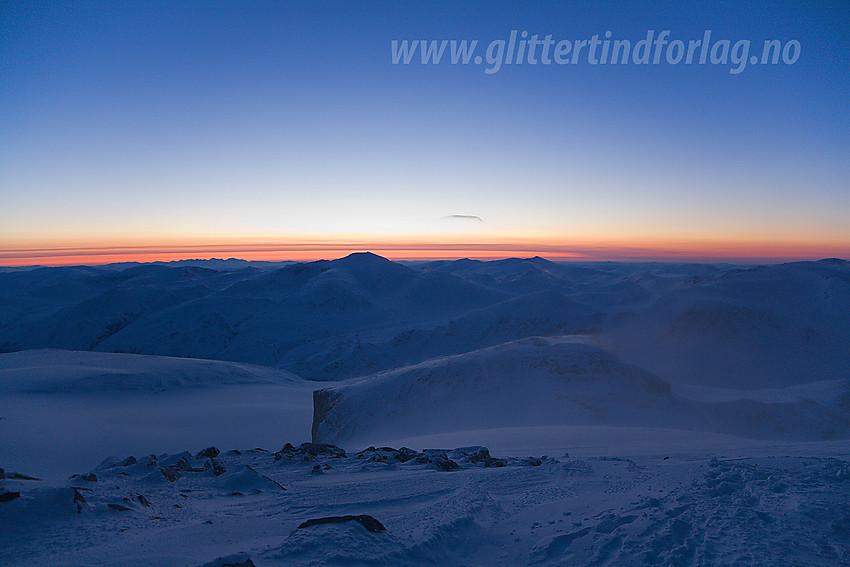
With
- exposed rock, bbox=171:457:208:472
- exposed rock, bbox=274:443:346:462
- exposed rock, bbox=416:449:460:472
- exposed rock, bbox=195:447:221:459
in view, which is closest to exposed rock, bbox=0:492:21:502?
exposed rock, bbox=171:457:208:472

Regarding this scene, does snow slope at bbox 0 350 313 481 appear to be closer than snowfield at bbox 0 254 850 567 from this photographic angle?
No

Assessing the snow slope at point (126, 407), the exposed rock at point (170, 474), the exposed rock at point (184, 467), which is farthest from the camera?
the snow slope at point (126, 407)

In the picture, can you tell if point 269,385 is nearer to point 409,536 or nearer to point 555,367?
point 555,367

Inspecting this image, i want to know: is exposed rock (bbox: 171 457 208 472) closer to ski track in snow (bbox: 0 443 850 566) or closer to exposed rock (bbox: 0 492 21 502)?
ski track in snow (bbox: 0 443 850 566)

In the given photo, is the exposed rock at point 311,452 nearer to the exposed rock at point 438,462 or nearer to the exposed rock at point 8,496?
the exposed rock at point 438,462

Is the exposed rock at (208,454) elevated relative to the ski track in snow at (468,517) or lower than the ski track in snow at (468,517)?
lower

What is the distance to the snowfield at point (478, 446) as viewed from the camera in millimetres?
4371

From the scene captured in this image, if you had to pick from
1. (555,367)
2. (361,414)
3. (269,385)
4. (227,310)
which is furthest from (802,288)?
(227,310)

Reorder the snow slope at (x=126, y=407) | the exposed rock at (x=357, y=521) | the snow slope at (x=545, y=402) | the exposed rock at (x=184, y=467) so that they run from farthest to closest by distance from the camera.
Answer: the snow slope at (x=545, y=402), the snow slope at (x=126, y=407), the exposed rock at (x=184, y=467), the exposed rock at (x=357, y=521)

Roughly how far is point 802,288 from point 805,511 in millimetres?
46187

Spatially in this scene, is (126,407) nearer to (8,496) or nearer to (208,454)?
(208,454)

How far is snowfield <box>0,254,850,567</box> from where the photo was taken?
4.37 metres

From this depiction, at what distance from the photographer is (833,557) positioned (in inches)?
158

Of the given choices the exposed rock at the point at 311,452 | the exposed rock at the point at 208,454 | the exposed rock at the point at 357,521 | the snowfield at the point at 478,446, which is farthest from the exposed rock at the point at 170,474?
the exposed rock at the point at 357,521
